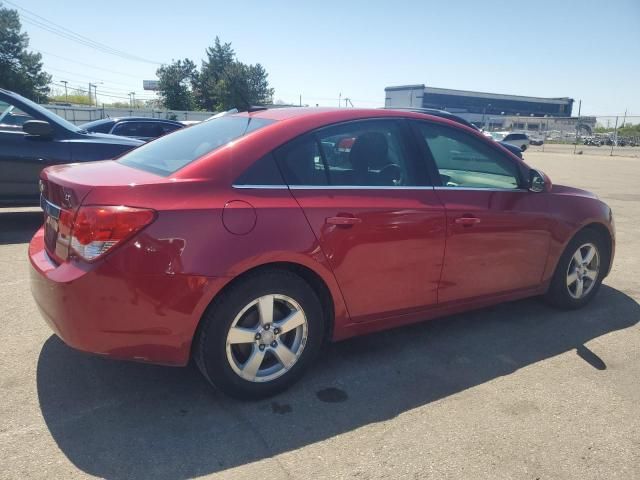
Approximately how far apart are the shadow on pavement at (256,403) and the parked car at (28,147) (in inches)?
138

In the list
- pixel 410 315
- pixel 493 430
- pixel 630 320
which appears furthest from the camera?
pixel 630 320

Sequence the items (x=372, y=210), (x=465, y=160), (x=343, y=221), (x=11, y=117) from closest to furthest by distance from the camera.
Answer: (x=343, y=221)
(x=372, y=210)
(x=465, y=160)
(x=11, y=117)

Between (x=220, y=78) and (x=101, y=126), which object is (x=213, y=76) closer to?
(x=220, y=78)

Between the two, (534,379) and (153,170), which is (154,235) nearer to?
(153,170)

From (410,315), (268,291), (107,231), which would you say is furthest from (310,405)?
(107,231)

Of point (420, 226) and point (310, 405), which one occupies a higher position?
point (420, 226)

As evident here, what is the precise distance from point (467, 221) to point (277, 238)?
1.45 m

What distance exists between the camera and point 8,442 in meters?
2.36

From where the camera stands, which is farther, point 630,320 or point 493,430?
point 630,320

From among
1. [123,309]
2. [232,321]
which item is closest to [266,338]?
[232,321]

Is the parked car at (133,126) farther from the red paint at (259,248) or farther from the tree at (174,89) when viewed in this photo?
the tree at (174,89)

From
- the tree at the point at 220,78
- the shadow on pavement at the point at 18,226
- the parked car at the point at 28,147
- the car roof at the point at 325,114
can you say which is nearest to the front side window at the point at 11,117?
the parked car at the point at 28,147

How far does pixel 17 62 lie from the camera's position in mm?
55812

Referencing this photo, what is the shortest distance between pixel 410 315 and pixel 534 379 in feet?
2.80
